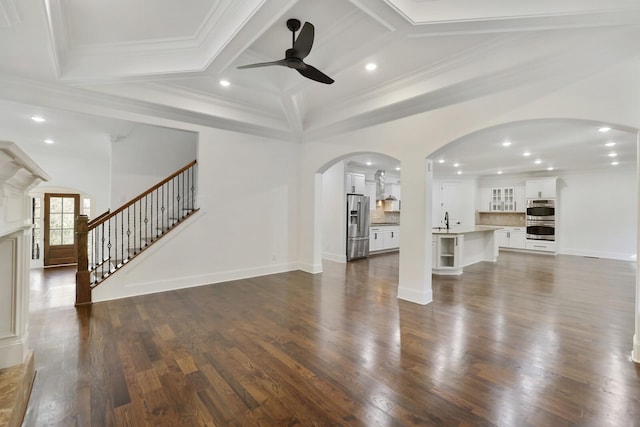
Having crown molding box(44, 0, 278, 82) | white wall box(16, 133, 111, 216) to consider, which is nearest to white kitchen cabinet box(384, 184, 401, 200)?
crown molding box(44, 0, 278, 82)

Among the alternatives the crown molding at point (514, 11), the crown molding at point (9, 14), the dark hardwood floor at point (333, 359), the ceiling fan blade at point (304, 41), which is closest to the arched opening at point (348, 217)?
the dark hardwood floor at point (333, 359)

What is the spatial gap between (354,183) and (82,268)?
20.9ft

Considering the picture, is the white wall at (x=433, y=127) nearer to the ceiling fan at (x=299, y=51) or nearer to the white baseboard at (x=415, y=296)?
the white baseboard at (x=415, y=296)

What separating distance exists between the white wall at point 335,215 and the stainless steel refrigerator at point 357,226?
0.62 ft

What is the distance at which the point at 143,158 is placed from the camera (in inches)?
245

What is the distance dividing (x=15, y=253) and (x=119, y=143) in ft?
15.6

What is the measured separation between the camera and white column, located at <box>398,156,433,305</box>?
168 inches

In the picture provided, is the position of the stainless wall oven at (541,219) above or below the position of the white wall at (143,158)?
below

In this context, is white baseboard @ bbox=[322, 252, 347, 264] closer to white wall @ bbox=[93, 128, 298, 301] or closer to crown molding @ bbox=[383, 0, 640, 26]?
white wall @ bbox=[93, 128, 298, 301]

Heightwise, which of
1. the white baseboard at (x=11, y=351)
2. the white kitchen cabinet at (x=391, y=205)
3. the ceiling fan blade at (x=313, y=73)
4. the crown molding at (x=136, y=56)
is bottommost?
the white baseboard at (x=11, y=351)

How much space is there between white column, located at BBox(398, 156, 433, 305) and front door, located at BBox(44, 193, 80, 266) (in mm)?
8068

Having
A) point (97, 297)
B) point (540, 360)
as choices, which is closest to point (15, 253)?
point (97, 297)

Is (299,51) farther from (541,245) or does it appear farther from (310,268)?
(541,245)

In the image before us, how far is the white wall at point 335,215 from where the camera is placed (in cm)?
774
